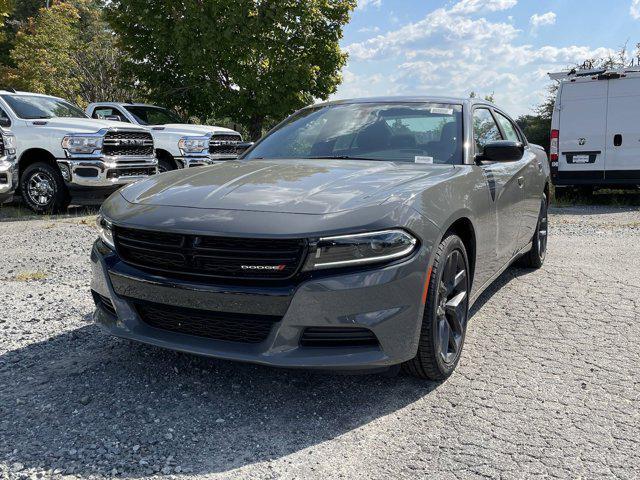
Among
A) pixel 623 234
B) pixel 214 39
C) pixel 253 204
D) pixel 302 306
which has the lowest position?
pixel 623 234

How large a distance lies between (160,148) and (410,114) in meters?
8.53

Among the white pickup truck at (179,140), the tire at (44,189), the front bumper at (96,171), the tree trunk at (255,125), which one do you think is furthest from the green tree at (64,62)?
the front bumper at (96,171)

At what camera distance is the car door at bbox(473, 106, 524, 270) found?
13.3 ft

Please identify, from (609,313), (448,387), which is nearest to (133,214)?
(448,387)

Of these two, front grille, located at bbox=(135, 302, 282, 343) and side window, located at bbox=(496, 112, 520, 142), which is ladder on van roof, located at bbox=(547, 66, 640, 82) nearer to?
side window, located at bbox=(496, 112, 520, 142)

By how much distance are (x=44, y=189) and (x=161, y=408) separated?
7978 millimetres

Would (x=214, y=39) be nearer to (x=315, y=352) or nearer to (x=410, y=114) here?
(x=410, y=114)

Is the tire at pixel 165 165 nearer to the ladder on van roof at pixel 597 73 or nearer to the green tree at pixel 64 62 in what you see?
the ladder on van roof at pixel 597 73

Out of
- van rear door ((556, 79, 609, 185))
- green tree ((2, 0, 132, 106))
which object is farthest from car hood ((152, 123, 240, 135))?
green tree ((2, 0, 132, 106))

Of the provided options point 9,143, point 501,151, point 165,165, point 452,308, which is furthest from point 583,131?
point 9,143

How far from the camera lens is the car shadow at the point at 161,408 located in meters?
2.47

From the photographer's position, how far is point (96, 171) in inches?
377

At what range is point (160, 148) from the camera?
38.5 feet

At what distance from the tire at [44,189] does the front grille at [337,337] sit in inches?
323
